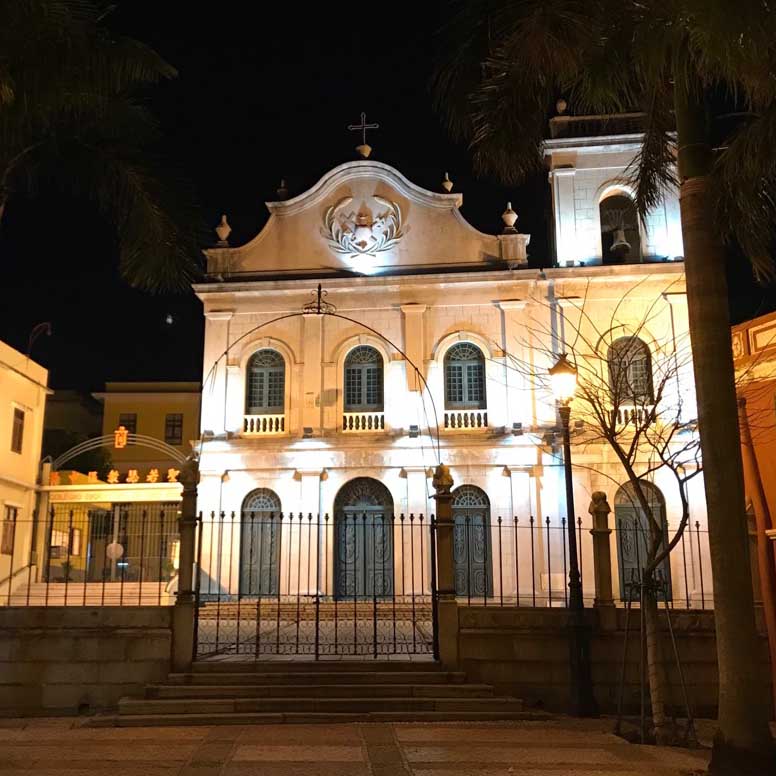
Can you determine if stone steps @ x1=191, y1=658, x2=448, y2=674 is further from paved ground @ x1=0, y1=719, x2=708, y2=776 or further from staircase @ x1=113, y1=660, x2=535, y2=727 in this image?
paved ground @ x1=0, y1=719, x2=708, y2=776

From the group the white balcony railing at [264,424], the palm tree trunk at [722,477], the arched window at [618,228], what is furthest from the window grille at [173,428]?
the palm tree trunk at [722,477]

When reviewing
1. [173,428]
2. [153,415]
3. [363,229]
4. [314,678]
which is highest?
[363,229]

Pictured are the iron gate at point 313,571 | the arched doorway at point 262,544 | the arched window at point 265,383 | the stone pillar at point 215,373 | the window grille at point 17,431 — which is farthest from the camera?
the window grille at point 17,431

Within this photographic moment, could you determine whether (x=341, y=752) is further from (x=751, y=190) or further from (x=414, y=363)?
(x=414, y=363)

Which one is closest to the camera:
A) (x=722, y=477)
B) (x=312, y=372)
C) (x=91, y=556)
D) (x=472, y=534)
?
(x=722, y=477)

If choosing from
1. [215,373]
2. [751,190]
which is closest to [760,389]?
[751,190]

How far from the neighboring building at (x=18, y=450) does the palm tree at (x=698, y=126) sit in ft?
60.0

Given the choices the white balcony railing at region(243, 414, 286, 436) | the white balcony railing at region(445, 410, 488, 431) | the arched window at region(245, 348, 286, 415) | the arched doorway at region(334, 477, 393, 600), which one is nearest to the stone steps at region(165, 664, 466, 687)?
the arched doorway at region(334, 477, 393, 600)

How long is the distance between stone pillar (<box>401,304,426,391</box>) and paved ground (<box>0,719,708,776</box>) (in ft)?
42.8

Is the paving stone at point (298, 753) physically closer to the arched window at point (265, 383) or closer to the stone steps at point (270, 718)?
the stone steps at point (270, 718)

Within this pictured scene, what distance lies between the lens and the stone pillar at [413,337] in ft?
74.6

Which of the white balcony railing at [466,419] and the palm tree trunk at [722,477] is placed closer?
the palm tree trunk at [722,477]

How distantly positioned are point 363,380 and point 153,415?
1907 centimetres

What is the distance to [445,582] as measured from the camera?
11.9m
